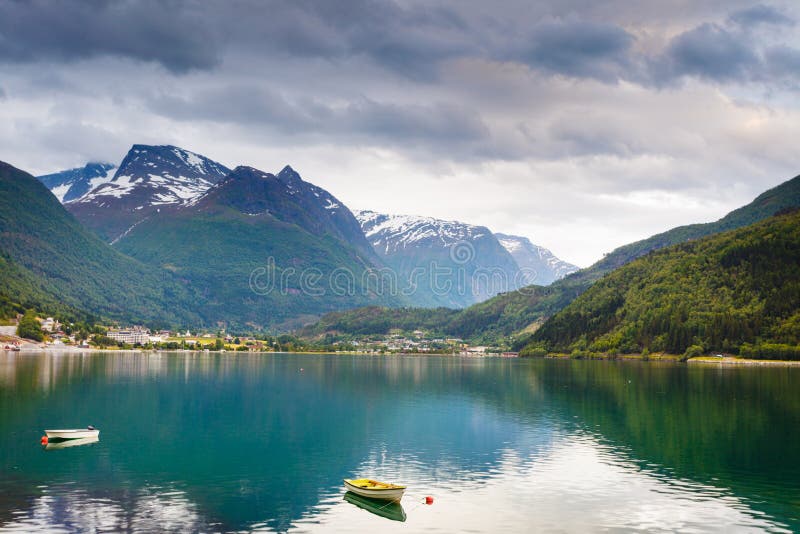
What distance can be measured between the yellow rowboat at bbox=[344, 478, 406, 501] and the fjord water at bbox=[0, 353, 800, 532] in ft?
4.20

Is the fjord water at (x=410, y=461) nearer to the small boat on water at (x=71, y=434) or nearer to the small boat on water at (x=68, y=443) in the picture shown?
the small boat on water at (x=68, y=443)

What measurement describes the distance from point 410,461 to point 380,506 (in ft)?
49.3

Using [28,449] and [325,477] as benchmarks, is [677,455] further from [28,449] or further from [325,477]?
[28,449]

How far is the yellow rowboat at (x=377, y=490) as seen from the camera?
150 ft

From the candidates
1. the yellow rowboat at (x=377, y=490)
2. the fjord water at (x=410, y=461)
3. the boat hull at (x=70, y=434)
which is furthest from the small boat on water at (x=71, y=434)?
the yellow rowboat at (x=377, y=490)

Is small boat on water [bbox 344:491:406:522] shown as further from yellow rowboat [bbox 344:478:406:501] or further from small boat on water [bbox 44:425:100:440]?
small boat on water [bbox 44:425:100:440]

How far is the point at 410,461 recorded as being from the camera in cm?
6066

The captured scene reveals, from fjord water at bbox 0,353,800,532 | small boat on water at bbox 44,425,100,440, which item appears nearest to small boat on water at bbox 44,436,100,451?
small boat on water at bbox 44,425,100,440

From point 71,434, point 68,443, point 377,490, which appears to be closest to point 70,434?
point 71,434

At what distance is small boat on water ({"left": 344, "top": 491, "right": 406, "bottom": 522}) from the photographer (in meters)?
44.1

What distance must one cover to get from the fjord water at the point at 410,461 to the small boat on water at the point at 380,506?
0.62 meters

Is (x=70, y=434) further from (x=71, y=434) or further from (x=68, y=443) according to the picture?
(x=68, y=443)

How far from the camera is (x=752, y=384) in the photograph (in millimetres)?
130625

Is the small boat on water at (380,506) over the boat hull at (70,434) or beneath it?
beneath
